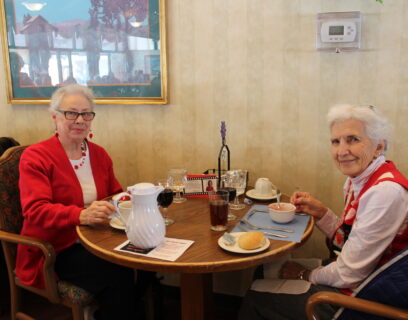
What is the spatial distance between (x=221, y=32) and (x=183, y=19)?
26 cm

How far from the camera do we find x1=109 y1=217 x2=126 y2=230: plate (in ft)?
4.87

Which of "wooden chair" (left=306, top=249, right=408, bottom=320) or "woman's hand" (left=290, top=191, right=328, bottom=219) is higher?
"woman's hand" (left=290, top=191, right=328, bottom=219)

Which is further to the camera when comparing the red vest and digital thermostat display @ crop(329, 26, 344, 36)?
digital thermostat display @ crop(329, 26, 344, 36)

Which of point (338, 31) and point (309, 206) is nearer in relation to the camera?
point (309, 206)

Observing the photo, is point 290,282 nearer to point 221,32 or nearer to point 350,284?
point 350,284

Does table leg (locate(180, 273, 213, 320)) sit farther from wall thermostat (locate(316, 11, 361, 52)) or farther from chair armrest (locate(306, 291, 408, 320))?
wall thermostat (locate(316, 11, 361, 52))

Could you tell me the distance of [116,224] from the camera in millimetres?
1517

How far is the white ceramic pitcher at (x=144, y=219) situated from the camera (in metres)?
1.28

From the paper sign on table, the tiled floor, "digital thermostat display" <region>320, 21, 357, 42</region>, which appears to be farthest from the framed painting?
the tiled floor

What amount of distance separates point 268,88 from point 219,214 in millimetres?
1008

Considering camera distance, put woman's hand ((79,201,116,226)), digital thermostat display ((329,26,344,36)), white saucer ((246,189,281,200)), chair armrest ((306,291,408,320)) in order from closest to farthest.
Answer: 1. chair armrest ((306,291,408,320))
2. woman's hand ((79,201,116,226))
3. white saucer ((246,189,281,200))
4. digital thermostat display ((329,26,344,36))

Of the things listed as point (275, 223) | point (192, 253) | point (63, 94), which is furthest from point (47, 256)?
point (275, 223)

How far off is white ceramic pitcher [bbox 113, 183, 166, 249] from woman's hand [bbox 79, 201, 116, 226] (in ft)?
0.82

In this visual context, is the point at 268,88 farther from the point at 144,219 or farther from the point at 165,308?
the point at 165,308
